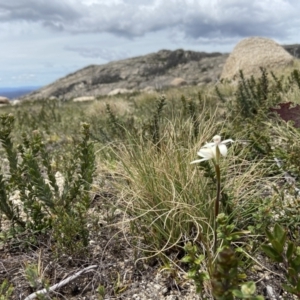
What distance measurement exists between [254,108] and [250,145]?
1740mm

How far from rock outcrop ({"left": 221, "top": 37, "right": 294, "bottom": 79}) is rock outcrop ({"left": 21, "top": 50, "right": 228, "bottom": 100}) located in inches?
873

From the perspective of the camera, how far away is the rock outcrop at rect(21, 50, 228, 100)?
127 ft

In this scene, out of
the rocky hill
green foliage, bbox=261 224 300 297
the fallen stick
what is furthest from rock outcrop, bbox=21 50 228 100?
green foliage, bbox=261 224 300 297

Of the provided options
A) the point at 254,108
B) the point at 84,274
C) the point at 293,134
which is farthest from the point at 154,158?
the point at 254,108

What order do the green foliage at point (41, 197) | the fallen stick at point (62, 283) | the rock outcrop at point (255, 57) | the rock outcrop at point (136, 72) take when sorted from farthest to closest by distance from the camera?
1. the rock outcrop at point (136, 72)
2. the rock outcrop at point (255, 57)
3. the green foliage at point (41, 197)
4. the fallen stick at point (62, 283)

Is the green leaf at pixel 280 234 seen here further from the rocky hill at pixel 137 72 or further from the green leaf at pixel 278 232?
the rocky hill at pixel 137 72

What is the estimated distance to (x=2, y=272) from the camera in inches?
82.7

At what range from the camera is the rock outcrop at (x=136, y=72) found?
38812 mm

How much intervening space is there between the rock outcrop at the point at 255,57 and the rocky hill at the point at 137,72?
2227 centimetres

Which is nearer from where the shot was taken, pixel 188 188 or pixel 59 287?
pixel 59 287

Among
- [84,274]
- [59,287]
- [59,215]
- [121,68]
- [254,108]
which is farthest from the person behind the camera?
[121,68]

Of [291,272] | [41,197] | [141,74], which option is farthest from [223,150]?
[141,74]

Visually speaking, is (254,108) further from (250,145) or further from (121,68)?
(121,68)

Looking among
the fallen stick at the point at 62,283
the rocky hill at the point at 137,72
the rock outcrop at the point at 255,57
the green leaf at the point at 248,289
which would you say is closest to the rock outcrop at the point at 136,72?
the rocky hill at the point at 137,72
